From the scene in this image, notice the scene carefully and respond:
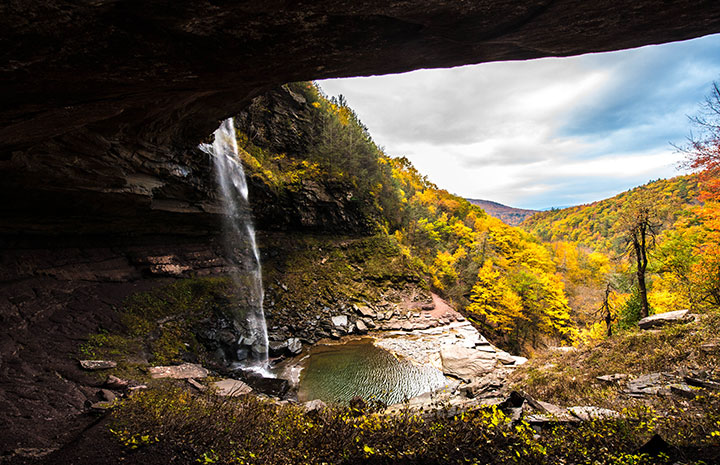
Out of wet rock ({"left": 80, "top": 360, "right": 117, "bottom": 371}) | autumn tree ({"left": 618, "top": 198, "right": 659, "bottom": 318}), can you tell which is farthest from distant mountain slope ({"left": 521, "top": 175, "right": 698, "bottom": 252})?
wet rock ({"left": 80, "top": 360, "right": 117, "bottom": 371})

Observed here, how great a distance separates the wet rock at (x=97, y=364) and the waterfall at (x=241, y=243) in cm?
469

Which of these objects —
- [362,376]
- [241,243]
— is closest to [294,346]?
[362,376]

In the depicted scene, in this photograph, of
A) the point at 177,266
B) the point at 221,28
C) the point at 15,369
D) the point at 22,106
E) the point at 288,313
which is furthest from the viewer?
the point at 288,313

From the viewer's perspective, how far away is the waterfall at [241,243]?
1185cm

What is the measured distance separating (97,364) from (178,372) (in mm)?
1915

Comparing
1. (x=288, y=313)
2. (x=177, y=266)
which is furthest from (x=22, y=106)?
(x=288, y=313)

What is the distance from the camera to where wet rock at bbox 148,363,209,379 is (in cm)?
757

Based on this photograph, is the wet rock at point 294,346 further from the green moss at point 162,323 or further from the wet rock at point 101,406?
the wet rock at point 101,406

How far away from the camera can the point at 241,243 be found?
57.4 ft

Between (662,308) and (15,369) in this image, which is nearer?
(15,369)

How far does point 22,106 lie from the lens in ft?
10.2

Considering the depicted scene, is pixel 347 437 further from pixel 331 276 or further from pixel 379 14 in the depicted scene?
pixel 331 276

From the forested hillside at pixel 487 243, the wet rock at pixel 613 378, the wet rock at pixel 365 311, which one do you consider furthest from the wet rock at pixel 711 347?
the wet rock at pixel 365 311

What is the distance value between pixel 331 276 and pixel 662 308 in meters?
17.9
